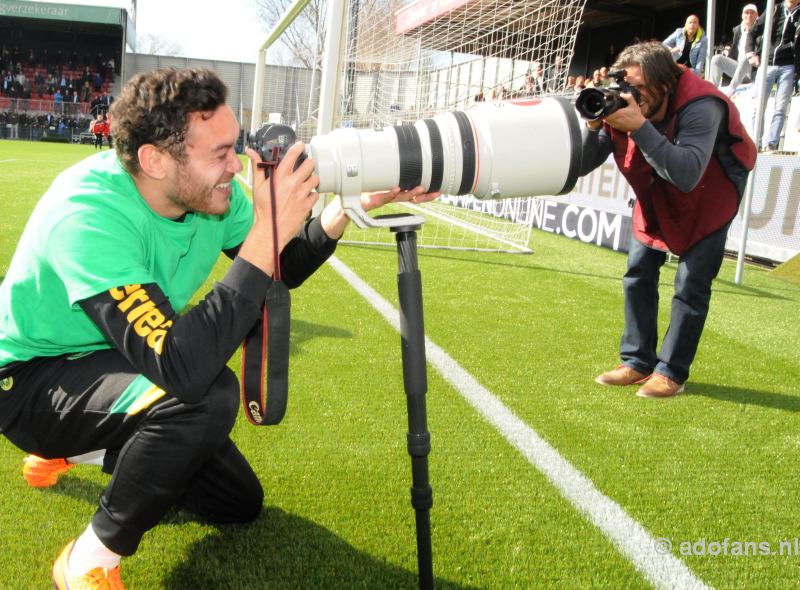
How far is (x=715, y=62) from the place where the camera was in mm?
8836

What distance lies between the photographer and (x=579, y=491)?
7.12 feet

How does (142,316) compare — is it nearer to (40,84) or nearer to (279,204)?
(279,204)

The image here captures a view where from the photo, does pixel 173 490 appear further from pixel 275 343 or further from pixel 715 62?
pixel 715 62

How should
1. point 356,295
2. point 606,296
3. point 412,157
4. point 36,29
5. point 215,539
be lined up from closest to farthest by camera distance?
point 412,157 → point 215,539 → point 356,295 → point 606,296 → point 36,29

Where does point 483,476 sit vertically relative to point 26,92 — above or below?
below

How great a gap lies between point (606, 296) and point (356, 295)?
1832mm

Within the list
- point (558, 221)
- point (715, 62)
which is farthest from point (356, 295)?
point (715, 62)

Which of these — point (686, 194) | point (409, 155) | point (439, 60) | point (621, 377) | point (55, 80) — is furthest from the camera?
point (55, 80)

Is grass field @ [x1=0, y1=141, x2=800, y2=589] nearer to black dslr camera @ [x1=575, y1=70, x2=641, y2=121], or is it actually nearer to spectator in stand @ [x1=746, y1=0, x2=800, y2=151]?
black dslr camera @ [x1=575, y1=70, x2=641, y2=121]

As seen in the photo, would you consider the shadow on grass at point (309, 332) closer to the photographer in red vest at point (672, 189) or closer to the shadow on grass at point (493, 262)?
the photographer in red vest at point (672, 189)

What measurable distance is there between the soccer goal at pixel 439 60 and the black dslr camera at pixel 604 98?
10.9 feet

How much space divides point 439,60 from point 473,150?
653 cm

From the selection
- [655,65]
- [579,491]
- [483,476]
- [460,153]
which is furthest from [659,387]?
[460,153]

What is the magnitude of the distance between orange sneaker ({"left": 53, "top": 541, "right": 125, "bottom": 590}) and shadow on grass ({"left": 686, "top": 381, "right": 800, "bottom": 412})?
2.49 m
